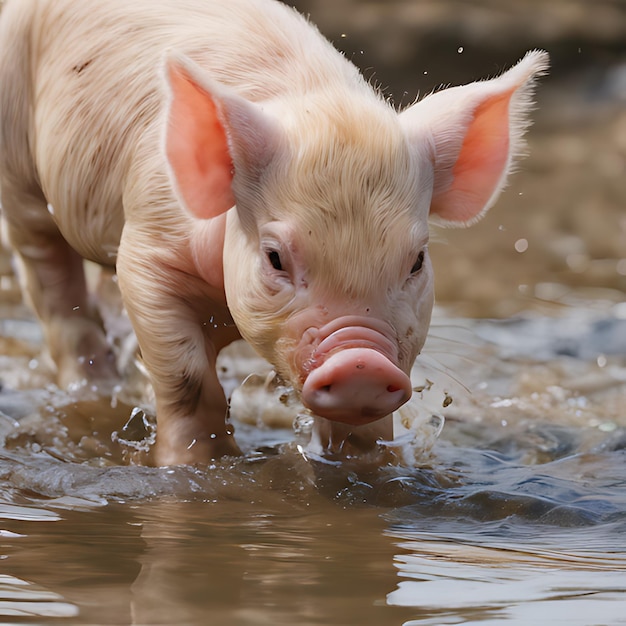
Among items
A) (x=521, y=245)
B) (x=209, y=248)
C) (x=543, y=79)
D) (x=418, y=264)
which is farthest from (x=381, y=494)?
(x=543, y=79)

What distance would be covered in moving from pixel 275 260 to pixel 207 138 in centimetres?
39

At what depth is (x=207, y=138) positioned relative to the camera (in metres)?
3.05

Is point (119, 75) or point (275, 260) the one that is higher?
point (119, 75)

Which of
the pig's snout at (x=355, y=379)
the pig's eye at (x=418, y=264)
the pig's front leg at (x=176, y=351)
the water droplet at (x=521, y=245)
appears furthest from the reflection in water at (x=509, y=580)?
the water droplet at (x=521, y=245)

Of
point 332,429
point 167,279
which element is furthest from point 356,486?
point 167,279

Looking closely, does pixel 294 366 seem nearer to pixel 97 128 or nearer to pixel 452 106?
pixel 452 106

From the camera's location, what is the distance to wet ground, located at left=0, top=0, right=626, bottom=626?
206 cm

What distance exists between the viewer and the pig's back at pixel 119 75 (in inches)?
135

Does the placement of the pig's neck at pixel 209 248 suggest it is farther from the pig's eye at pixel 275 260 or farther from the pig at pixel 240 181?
the pig's eye at pixel 275 260

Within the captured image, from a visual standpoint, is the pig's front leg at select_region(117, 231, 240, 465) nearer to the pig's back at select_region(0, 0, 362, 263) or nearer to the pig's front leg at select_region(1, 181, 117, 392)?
the pig's back at select_region(0, 0, 362, 263)

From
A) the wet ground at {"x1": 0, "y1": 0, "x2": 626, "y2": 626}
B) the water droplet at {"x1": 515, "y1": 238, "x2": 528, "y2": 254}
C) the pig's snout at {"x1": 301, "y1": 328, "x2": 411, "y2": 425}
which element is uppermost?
the pig's snout at {"x1": 301, "y1": 328, "x2": 411, "y2": 425}

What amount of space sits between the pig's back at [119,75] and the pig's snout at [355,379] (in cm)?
85

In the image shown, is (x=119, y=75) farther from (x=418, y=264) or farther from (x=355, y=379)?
(x=355, y=379)

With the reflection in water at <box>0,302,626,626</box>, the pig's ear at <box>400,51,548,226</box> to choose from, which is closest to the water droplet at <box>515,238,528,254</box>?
the reflection in water at <box>0,302,626,626</box>
